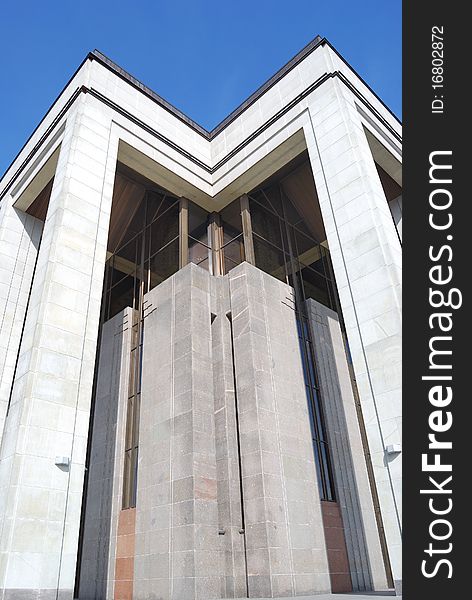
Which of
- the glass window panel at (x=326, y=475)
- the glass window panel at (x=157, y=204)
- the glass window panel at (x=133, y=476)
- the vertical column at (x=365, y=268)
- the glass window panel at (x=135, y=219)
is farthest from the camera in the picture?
the glass window panel at (x=135, y=219)

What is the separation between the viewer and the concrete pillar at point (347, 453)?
1691cm

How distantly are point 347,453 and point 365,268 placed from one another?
7.80m

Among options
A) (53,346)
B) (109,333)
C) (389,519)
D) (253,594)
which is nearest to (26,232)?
(109,333)

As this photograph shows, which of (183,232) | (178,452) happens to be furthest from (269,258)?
(178,452)

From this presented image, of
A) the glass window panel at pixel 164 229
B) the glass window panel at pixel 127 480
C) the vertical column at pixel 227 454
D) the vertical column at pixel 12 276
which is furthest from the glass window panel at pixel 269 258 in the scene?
the vertical column at pixel 12 276

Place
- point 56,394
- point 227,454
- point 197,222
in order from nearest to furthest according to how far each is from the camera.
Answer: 1. point 56,394
2. point 227,454
3. point 197,222

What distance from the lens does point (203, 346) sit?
60.3 feet

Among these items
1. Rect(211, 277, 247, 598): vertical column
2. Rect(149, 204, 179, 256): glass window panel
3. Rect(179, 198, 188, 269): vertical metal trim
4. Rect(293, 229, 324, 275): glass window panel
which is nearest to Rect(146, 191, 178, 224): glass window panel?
Rect(149, 204, 179, 256): glass window panel

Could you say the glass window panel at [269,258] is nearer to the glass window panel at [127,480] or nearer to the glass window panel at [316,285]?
the glass window panel at [316,285]

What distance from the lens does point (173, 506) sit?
15320 millimetres

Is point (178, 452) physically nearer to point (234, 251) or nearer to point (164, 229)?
point (234, 251)

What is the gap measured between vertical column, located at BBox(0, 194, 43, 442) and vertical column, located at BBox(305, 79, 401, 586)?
1440cm

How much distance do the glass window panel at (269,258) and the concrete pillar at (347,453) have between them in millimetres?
2119

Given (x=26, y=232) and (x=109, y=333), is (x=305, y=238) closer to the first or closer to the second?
(x=109, y=333)
